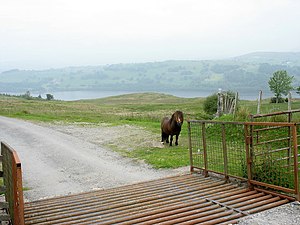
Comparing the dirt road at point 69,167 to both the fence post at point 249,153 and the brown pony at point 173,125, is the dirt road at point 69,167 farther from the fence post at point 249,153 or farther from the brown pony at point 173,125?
the fence post at point 249,153

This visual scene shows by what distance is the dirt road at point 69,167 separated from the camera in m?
9.44

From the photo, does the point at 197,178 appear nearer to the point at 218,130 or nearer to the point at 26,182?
the point at 26,182

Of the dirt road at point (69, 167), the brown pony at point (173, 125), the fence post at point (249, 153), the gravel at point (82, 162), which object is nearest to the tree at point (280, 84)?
the gravel at point (82, 162)

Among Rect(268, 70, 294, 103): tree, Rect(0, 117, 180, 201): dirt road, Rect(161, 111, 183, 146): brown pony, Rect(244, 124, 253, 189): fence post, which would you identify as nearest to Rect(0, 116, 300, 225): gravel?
Rect(0, 117, 180, 201): dirt road

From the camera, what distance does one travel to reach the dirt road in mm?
9438

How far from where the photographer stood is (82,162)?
40.8 feet

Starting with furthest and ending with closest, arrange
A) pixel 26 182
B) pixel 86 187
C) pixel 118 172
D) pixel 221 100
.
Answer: pixel 221 100 → pixel 118 172 → pixel 26 182 → pixel 86 187

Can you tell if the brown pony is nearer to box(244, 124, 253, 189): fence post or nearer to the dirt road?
the dirt road

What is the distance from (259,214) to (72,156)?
29.7ft

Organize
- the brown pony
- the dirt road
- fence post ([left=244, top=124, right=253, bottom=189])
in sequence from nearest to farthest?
fence post ([left=244, top=124, right=253, bottom=189]) → the dirt road → the brown pony

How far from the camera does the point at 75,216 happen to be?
590 centimetres

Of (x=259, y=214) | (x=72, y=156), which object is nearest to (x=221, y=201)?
(x=259, y=214)

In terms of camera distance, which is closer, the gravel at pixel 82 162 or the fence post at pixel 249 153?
the fence post at pixel 249 153

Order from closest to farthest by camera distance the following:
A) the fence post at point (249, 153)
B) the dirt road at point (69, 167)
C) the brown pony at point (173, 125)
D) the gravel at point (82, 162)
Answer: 1. the fence post at point (249, 153)
2. the gravel at point (82, 162)
3. the dirt road at point (69, 167)
4. the brown pony at point (173, 125)
